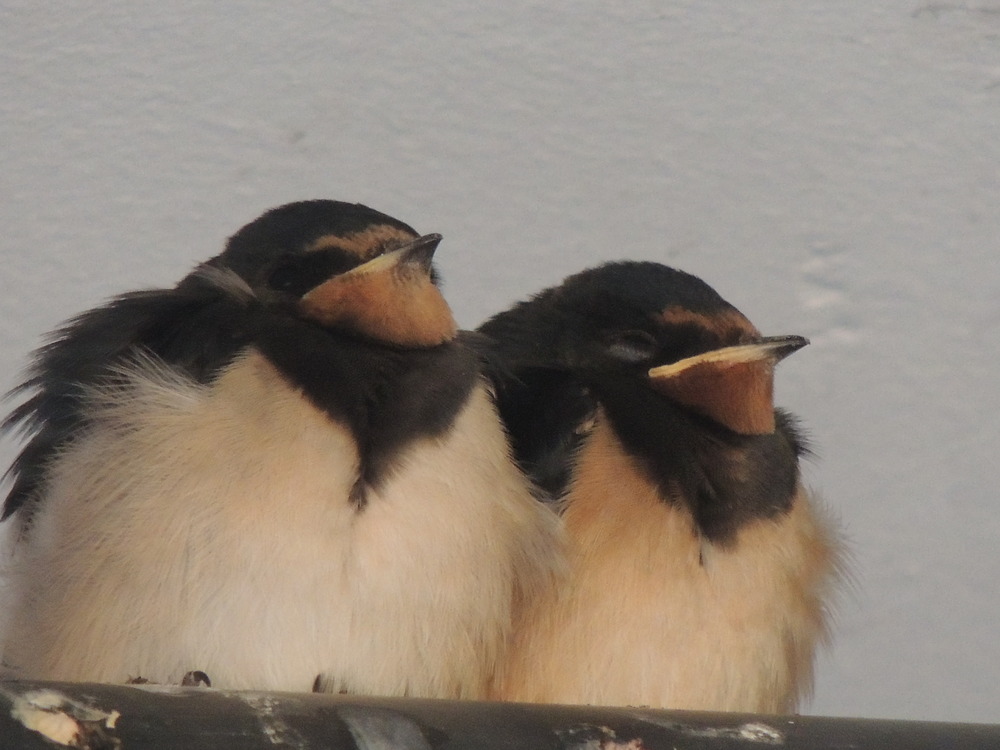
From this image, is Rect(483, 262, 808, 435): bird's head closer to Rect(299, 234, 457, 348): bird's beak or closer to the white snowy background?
Rect(299, 234, 457, 348): bird's beak

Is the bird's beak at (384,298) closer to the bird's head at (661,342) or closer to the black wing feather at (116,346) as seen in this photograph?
the black wing feather at (116,346)

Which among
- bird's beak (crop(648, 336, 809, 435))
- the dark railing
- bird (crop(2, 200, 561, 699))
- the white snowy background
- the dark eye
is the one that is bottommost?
the dark railing

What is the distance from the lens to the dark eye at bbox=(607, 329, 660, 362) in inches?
54.8

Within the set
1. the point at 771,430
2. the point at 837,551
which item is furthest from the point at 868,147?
the point at 771,430

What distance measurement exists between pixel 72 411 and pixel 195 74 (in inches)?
34.4

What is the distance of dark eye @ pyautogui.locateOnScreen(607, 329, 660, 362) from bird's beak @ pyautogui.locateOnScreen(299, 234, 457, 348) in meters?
0.24

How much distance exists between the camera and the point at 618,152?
82.7 inches

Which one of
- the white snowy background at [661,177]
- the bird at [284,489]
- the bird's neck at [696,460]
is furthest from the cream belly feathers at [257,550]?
the white snowy background at [661,177]

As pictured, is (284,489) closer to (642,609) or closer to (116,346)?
(116,346)

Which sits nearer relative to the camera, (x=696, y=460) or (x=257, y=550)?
(x=257, y=550)

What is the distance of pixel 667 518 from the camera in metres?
1.31

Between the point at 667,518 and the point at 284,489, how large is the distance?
1.12 feet

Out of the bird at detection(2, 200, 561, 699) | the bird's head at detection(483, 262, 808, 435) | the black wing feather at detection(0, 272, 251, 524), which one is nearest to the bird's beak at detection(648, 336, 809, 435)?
the bird's head at detection(483, 262, 808, 435)

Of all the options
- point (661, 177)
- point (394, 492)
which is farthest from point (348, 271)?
point (661, 177)
